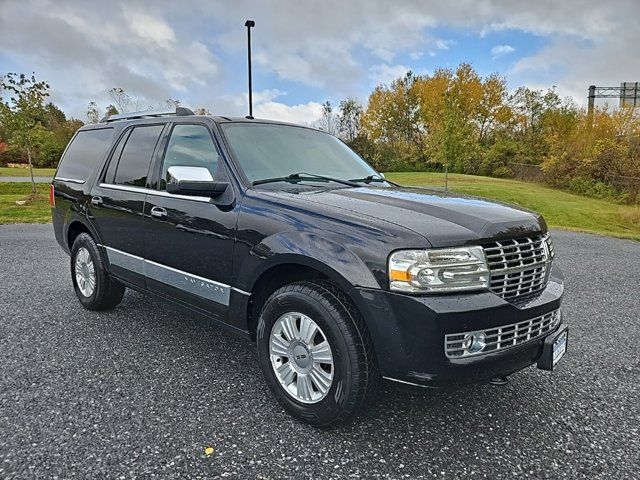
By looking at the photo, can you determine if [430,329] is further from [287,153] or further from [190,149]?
[190,149]

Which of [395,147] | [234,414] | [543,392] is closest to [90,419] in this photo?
[234,414]

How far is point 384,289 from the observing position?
2.22 meters

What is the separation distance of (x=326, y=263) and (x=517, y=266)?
1.03 meters

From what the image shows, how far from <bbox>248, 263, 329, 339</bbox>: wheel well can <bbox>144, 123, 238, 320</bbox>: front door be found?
0.21m

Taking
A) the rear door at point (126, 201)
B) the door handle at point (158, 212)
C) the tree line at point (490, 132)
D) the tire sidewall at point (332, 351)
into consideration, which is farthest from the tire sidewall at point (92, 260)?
the tree line at point (490, 132)

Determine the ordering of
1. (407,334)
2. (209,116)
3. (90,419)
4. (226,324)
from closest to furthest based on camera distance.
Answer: (407,334), (90,419), (226,324), (209,116)

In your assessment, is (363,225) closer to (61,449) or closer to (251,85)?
(61,449)

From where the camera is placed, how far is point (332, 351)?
2.41 m

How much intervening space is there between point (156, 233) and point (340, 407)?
6.53ft

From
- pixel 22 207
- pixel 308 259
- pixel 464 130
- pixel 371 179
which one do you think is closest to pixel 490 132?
pixel 464 130

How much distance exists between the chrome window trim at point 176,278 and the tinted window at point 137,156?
0.63 m

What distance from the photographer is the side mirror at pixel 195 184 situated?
2.87m

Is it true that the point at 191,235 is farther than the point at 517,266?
Yes

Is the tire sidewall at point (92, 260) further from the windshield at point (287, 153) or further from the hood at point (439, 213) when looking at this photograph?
the hood at point (439, 213)
